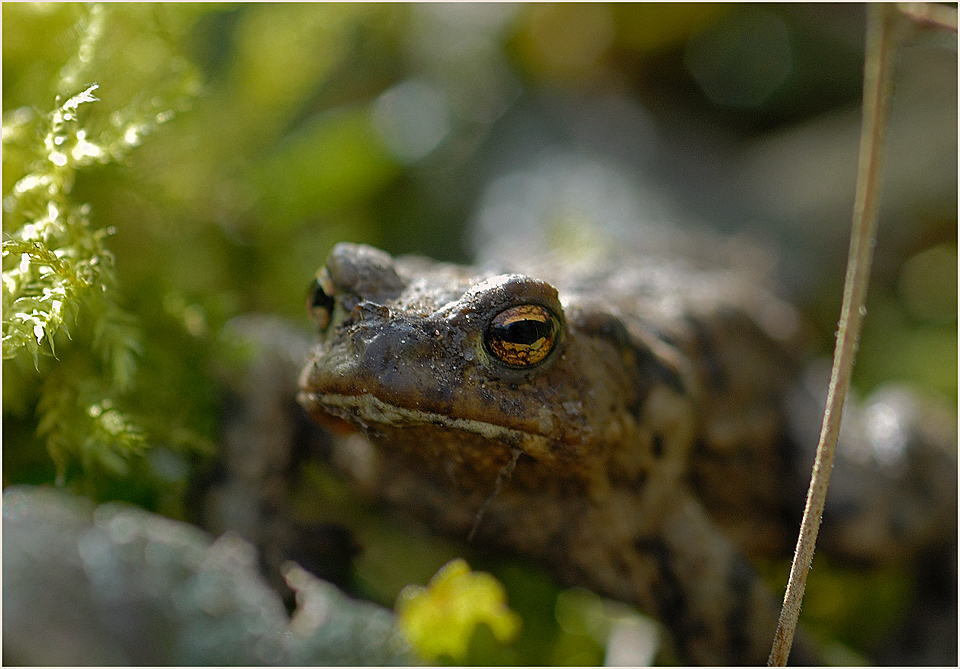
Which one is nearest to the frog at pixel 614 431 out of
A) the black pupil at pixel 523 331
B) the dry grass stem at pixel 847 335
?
the black pupil at pixel 523 331

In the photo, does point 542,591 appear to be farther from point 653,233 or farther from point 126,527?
point 653,233

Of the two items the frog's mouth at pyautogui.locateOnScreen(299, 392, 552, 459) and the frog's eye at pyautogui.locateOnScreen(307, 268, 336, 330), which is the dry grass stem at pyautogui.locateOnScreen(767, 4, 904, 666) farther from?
the frog's eye at pyautogui.locateOnScreen(307, 268, 336, 330)

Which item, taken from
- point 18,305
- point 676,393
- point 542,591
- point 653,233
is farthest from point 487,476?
point 653,233

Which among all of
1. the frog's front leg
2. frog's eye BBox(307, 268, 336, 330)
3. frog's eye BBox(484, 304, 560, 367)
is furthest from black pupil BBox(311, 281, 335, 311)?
the frog's front leg

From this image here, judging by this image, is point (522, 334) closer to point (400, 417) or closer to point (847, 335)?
point (400, 417)

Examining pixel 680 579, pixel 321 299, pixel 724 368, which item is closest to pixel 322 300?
pixel 321 299

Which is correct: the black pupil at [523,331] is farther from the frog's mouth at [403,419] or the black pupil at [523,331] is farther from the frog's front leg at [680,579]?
the frog's front leg at [680,579]
